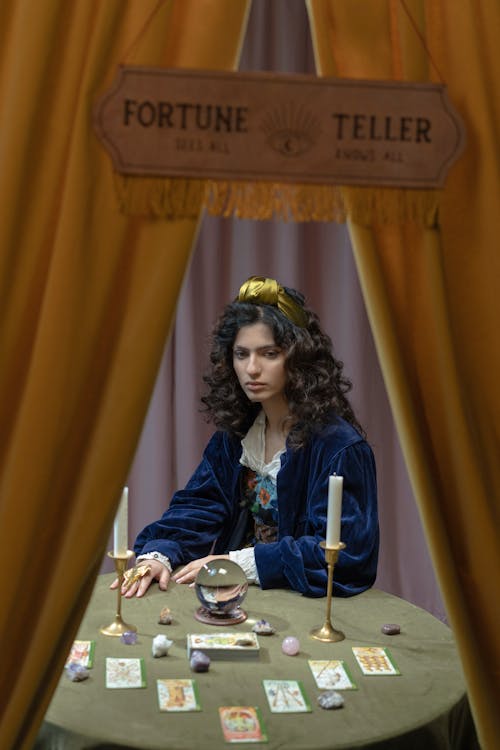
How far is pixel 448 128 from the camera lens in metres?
1.33

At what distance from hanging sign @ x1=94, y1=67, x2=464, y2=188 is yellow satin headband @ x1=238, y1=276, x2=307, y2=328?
1.47 meters

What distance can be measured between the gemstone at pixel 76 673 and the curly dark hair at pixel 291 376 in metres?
1.07

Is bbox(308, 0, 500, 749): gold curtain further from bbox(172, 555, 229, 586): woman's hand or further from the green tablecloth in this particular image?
bbox(172, 555, 229, 586): woman's hand

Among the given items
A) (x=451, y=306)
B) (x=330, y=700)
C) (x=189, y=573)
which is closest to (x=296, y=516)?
(x=189, y=573)

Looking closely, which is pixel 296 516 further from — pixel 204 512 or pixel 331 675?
pixel 331 675

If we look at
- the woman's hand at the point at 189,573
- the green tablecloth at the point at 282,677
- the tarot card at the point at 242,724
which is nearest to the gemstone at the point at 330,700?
the green tablecloth at the point at 282,677

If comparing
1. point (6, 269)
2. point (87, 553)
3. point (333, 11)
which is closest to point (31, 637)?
point (87, 553)

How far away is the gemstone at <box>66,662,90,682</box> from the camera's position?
181 centimetres

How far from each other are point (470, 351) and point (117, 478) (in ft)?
2.00

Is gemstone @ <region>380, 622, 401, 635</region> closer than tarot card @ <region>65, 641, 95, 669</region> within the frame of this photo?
No

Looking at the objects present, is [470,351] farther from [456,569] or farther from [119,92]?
[119,92]

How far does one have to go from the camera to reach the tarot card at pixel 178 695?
171 cm

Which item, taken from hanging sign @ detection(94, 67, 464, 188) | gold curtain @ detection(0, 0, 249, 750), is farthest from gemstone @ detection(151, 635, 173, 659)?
hanging sign @ detection(94, 67, 464, 188)

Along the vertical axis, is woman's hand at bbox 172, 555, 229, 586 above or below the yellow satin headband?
below
